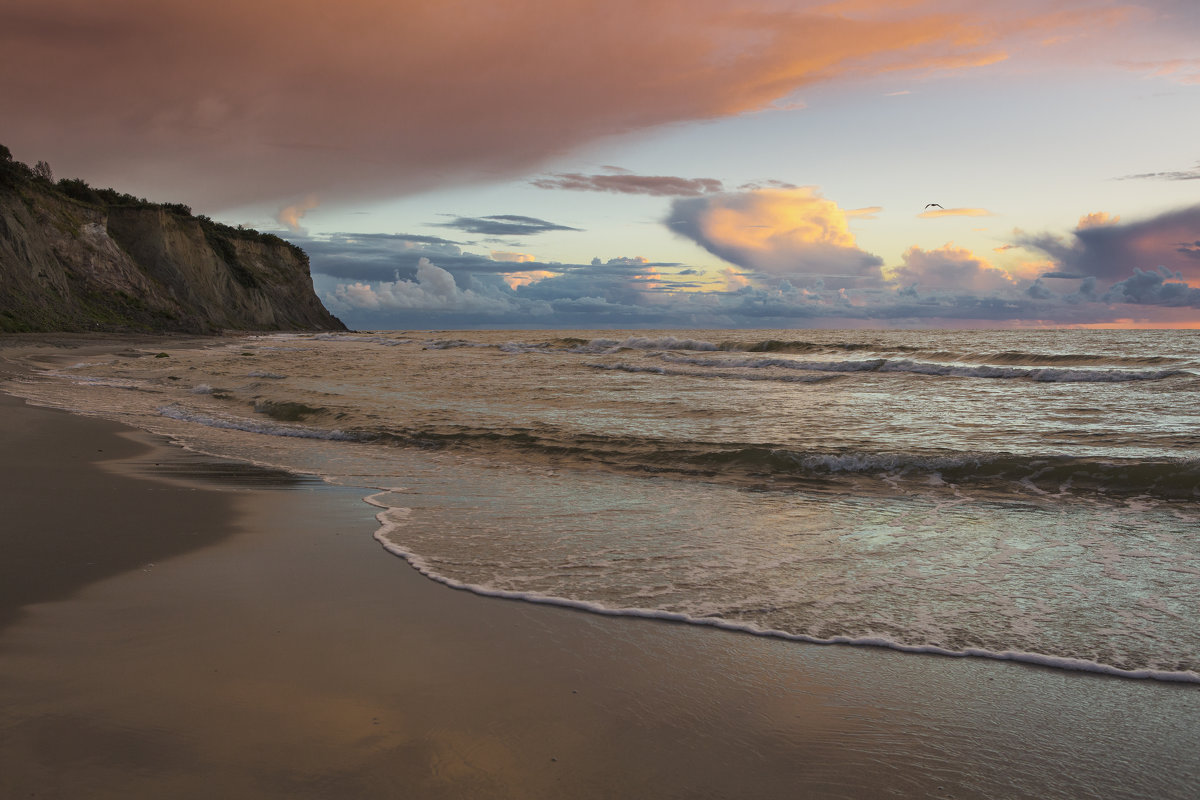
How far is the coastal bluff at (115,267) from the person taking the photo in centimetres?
3406

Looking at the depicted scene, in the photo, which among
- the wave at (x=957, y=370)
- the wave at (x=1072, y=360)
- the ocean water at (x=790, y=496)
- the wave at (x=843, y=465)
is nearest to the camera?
the ocean water at (x=790, y=496)

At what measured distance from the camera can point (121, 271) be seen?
1718 inches

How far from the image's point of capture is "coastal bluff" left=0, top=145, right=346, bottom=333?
112ft

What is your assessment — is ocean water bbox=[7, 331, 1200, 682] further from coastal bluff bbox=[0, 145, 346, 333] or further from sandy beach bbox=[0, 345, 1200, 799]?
coastal bluff bbox=[0, 145, 346, 333]

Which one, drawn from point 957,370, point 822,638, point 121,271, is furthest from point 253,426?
point 121,271

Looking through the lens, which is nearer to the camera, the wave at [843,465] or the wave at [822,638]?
the wave at [822,638]

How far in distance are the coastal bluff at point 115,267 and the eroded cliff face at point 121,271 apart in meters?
0.07

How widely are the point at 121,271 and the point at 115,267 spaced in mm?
499

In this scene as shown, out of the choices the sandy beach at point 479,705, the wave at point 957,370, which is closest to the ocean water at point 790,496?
the sandy beach at point 479,705

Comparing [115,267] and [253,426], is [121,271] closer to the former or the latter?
[115,267]

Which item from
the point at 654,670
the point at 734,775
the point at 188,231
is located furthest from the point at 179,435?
the point at 188,231

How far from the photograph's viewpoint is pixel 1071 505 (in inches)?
253

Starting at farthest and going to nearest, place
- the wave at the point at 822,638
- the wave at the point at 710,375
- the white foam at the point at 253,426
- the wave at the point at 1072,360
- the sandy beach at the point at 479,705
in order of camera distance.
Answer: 1. the wave at the point at 1072,360
2. the wave at the point at 710,375
3. the white foam at the point at 253,426
4. the wave at the point at 822,638
5. the sandy beach at the point at 479,705

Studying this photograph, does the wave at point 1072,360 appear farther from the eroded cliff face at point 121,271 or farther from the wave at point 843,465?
the eroded cliff face at point 121,271
